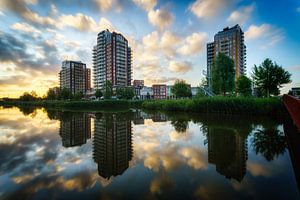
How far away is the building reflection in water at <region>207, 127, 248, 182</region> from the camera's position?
5293 millimetres

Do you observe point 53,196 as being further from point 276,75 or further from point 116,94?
point 116,94

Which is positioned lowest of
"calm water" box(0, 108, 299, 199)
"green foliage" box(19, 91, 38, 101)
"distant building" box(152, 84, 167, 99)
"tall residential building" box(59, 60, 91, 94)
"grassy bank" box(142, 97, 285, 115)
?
"calm water" box(0, 108, 299, 199)

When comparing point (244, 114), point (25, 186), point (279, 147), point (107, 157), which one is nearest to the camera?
point (25, 186)

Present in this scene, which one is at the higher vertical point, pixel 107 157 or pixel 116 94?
pixel 116 94

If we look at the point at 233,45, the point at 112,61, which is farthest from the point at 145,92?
the point at 233,45

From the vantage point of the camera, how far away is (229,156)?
6.71 metres

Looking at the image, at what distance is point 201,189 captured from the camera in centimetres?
426

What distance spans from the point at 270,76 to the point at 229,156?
2558 cm

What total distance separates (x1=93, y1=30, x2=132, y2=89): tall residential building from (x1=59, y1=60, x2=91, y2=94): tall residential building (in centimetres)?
3474

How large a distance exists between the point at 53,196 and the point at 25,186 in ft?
3.62

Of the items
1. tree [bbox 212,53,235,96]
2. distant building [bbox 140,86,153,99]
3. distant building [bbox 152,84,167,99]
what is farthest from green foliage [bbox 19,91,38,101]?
tree [bbox 212,53,235,96]

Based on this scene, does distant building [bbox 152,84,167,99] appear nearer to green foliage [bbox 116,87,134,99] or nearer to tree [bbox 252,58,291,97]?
green foliage [bbox 116,87,134,99]

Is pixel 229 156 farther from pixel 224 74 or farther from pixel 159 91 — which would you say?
pixel 159 91

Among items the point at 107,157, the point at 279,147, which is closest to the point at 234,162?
the point at 279,147
